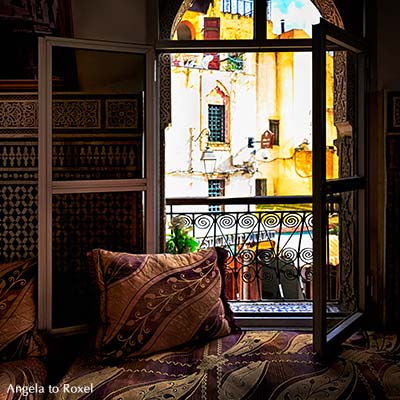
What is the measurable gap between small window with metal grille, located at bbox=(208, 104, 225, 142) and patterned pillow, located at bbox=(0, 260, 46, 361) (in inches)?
470

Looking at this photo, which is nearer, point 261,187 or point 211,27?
point 211,27

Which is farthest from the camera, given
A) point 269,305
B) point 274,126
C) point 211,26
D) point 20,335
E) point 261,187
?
point 274,126

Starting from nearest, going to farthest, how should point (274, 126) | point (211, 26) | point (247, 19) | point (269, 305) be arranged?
point (247, 19), point (269, 305), point (211, 26), point (274, 126)

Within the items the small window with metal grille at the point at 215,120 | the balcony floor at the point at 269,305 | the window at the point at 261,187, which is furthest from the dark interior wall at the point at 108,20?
the small window with metal grille at the point at 215,120

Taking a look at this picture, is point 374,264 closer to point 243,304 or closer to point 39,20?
point 243,304

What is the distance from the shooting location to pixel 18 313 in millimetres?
2270

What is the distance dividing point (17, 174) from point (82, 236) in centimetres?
45

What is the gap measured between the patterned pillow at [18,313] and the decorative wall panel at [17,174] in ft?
0.76

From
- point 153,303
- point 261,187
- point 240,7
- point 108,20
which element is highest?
point 240,7

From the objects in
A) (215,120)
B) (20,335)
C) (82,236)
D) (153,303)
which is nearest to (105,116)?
(82,236)

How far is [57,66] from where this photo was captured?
2488 millimetres

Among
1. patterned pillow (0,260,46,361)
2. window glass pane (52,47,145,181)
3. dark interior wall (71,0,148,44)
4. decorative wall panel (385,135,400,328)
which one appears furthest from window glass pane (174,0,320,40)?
patterned pillow (0,260,46,361)

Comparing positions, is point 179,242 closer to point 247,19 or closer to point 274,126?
point 247,19

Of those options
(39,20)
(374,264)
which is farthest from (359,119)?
(39,20)
